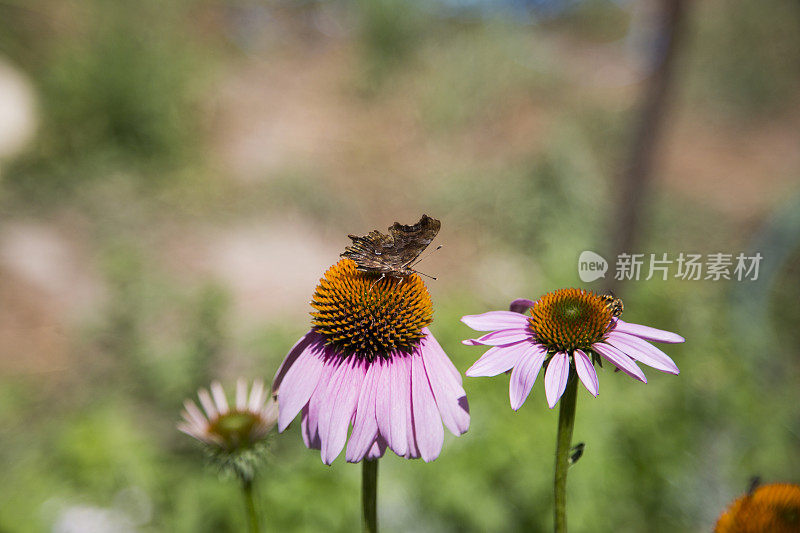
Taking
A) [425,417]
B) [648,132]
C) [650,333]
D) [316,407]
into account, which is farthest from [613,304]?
[648,132]

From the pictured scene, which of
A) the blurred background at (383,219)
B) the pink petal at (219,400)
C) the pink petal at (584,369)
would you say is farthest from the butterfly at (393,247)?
the blurred background at (383,219)

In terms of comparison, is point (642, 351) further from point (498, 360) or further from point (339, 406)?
point (339, 406)

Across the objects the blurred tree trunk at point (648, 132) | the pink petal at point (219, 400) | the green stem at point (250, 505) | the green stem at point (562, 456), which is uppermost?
the blurred tree trunk at point (648, 132)

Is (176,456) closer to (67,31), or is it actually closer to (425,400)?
(425,400)

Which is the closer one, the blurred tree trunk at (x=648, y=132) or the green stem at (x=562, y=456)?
the green stem at (x=562, y=456)

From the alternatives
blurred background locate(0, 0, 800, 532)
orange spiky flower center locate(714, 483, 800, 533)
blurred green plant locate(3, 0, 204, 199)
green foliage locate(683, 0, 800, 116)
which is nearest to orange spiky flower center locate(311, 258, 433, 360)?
orange spiky flower center locate(714, 483, 800, 533)

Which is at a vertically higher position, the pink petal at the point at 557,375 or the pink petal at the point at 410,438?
the pink petal at the point at 557,375

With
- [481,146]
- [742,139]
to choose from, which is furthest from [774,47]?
[481,146]

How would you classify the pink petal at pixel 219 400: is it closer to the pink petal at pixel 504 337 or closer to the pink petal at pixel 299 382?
the pink petal at pixel 299 382

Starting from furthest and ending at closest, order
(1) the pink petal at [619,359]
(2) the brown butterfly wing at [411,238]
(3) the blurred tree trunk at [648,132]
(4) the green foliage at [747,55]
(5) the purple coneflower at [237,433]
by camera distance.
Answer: (4) the green foliage at [747,55], (3) the blurred tree trunk at [648,132], (5) the purple coneflower at [237,433], (2) the brown butterfly wing at [411,238], (1) the pink petal at [619,359]
